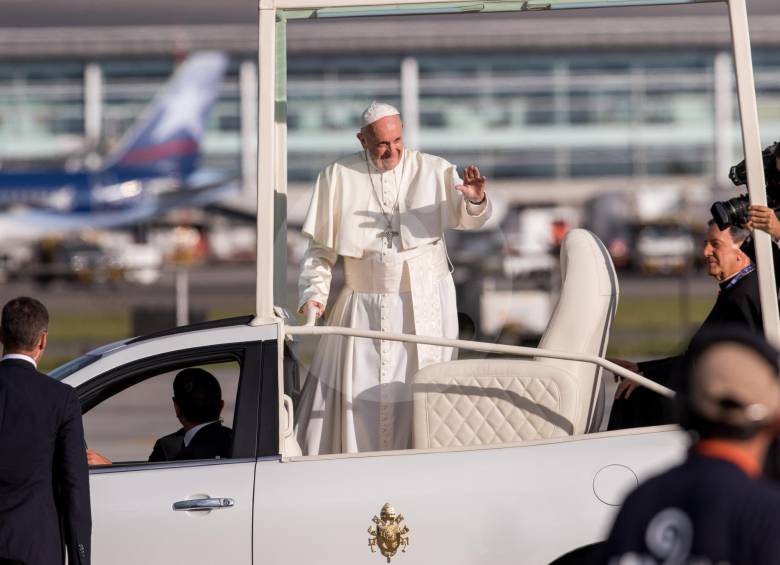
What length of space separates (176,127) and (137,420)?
35961 millimetres

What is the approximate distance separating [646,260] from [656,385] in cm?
4936

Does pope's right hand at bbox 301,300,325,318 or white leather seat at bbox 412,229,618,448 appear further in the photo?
pope's right hand at bbox 301,300,325,318

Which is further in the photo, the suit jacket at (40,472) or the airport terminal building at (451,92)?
the airport terminal building at (451,92)

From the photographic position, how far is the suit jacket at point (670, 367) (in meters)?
4.32

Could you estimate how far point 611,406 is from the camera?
14.7 ft

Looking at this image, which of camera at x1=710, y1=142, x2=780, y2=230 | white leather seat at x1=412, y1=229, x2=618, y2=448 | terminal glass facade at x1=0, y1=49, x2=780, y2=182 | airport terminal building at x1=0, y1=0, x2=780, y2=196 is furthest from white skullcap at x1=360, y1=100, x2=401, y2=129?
terminal glass facade at x1=0, y1=49, x2=780, y2=182

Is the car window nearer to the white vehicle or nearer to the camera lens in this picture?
the white vehicle

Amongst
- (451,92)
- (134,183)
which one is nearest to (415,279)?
(134,183)

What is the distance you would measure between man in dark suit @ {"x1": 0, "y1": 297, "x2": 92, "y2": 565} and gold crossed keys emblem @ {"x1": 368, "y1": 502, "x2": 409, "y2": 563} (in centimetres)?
87

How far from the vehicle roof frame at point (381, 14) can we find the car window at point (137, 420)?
232 inches

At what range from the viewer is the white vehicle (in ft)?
13.1

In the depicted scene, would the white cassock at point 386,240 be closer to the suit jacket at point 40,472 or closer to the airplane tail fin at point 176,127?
the suit jacket at point 40,472

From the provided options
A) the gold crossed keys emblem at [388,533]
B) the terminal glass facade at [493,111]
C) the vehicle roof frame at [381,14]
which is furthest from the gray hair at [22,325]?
the terminal glass facade at [493,111]

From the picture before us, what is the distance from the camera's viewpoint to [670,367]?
15.2 feet
